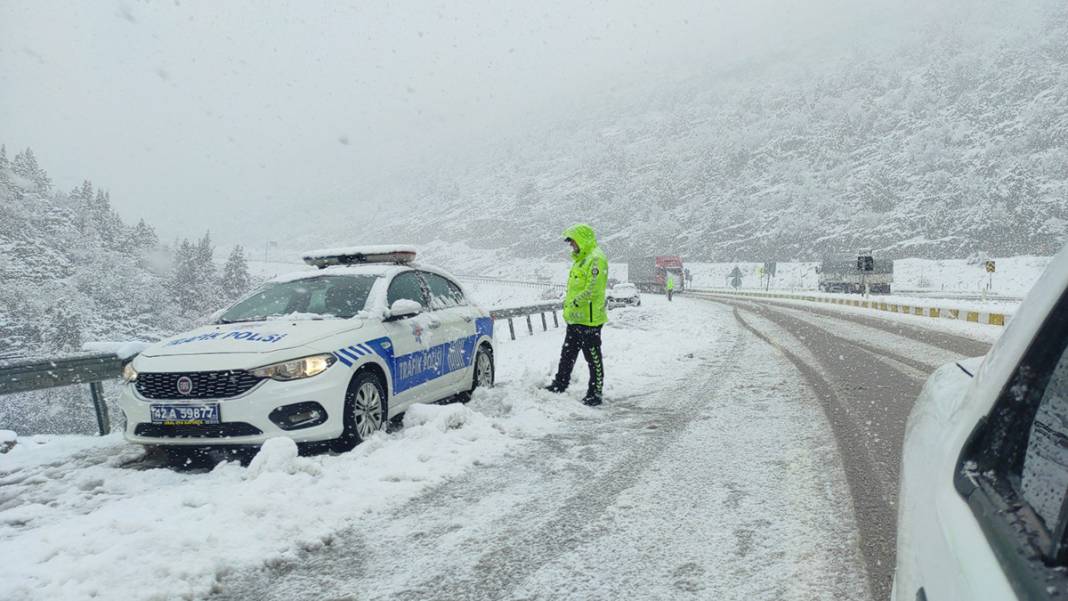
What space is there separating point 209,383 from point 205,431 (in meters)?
0.37

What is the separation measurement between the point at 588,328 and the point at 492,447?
2483 millimetres

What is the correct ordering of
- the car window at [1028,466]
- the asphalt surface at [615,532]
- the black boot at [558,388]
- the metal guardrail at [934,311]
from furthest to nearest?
the metal guardrail at [934,311], the black boot at [558,388], the asphalt surface at [615,532], the car window at [1028,466]

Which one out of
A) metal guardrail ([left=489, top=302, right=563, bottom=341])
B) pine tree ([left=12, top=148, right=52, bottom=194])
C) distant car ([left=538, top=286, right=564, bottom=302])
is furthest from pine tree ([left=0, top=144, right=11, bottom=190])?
metal guardrail ([left=489, top=302, right=563, bottom=341])

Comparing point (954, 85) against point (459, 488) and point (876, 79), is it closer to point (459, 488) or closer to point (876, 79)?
point (876, 79)

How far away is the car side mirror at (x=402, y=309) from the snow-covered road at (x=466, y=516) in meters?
0.93

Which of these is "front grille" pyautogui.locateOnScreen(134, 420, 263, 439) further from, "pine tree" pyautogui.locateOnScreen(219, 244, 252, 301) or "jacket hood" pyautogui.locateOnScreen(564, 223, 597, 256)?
"pine tree" pyautogui.locateOnScreen(219, 244, 252, 301)

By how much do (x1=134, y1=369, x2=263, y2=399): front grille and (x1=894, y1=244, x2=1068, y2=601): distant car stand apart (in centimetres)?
468

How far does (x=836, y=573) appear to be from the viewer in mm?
2992

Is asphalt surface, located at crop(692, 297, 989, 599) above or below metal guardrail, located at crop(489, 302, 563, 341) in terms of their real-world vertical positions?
below

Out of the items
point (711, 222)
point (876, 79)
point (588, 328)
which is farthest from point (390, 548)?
A: point (876, 79)

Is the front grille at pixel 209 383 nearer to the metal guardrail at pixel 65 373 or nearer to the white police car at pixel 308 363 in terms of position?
the white police car at pixel 308 363

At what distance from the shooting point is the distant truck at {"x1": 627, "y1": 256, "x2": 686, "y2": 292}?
54.8 meters

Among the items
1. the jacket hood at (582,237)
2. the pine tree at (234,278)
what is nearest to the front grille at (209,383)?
the jacket hood at (582,237)

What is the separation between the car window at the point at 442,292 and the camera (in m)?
7.39
